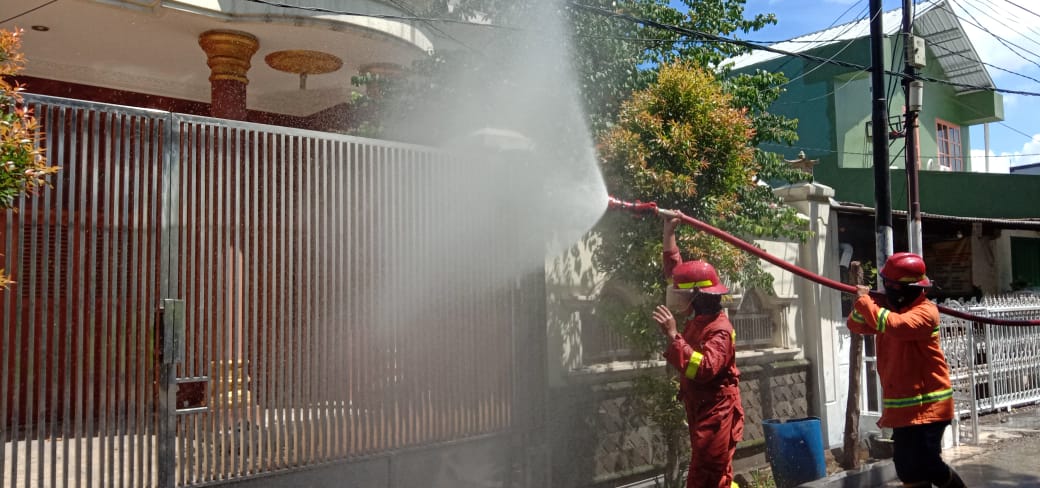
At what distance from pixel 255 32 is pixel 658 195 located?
18.1ft

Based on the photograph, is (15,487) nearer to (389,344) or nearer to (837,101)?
(389,344)

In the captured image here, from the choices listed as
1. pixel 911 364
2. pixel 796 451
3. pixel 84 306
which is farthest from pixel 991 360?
pixel 84 306

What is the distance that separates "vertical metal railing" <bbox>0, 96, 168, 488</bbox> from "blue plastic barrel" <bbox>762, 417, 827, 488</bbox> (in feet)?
16.5

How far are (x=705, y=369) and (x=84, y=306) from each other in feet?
11.9

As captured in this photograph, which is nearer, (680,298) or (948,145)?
(680,298)

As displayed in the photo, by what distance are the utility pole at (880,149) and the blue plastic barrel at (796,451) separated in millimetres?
2091

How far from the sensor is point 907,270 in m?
5.38

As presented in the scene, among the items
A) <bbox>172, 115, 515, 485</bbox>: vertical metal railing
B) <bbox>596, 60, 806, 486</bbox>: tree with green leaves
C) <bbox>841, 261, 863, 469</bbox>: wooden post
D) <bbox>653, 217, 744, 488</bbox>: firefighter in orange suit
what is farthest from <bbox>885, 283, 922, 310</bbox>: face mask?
<bbox>172, 115, 515, 485</bbox>: vertical metal railing

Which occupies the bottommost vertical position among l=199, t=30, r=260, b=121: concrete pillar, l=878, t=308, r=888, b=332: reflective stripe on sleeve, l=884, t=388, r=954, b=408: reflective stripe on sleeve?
l=884, t=388, r=954, b=408: reflective stripe on sleeve

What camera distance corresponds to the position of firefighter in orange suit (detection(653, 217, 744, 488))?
4906mm

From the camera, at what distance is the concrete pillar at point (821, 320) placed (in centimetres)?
912

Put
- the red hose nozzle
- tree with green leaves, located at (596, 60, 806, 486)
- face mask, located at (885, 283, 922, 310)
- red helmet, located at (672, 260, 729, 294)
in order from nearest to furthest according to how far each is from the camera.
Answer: red helmet, located at (672, 260, 729, 294), face mask, located at (885, 283, 922, 310), the red hose nozzle, tree with green leaves, located at (596, 60, 806, 486)

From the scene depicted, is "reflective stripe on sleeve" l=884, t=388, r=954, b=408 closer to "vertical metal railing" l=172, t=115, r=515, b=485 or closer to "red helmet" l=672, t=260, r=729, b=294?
"red helmet" l=672, t=260, r=729, b=294

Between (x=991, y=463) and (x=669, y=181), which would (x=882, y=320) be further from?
(x=991, y=463)
